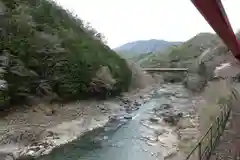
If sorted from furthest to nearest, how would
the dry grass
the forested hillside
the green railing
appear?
the forested hillside < the dry grass < the green railing

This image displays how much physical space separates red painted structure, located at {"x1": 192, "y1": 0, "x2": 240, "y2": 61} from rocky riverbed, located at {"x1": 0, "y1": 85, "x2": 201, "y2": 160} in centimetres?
879

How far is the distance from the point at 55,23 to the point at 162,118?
1027cm

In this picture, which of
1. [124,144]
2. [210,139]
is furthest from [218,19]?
[124,144]

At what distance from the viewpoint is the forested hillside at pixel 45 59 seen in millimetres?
14531

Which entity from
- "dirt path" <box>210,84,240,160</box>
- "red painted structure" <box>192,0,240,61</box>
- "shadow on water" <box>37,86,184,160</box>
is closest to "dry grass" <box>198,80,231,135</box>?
"dirt path" <box>210,84,240,160</box>

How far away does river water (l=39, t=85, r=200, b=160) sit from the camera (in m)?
10.3

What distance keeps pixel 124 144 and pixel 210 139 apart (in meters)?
6.01

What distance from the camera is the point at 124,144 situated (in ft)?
38.4

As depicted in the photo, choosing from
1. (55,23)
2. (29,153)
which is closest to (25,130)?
(29,153)

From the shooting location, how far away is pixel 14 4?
17.8 meters

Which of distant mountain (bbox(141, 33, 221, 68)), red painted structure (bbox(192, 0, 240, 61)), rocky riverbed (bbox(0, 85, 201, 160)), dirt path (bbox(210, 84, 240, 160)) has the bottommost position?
rocky riverbed (bbox(0, 85, 201, 160))

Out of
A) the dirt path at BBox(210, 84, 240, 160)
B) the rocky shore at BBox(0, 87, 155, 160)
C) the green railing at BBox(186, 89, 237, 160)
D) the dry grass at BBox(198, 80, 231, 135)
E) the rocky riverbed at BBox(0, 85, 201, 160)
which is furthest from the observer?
the rocky riverbed at BBox(0, 85, 201, 160)

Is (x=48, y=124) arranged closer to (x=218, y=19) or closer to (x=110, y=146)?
(x=110, y=146)

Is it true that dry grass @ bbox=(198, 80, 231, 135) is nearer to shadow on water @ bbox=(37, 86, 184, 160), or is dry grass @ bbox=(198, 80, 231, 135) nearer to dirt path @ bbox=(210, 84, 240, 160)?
dirt path @ bbox=(210, 84, 240, 160)
